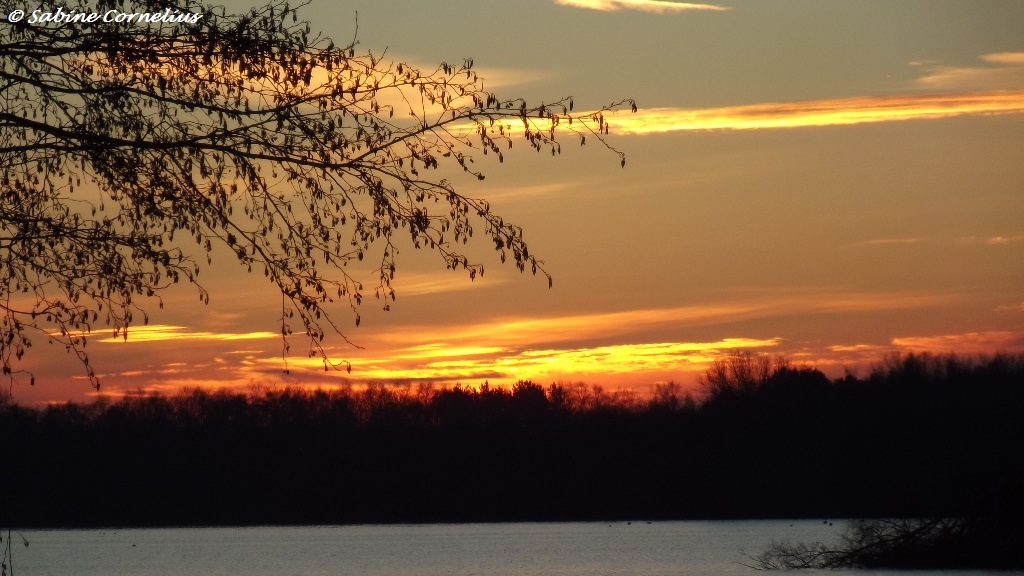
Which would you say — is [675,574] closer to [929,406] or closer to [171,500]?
[929,406]

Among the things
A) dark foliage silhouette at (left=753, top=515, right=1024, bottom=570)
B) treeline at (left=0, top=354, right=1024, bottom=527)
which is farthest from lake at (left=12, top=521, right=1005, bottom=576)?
dark foliage silhouette at (left=753, top=515, right=1024, bottom=570)

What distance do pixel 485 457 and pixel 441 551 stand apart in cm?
926

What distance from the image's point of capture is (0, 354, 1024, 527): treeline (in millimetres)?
90625

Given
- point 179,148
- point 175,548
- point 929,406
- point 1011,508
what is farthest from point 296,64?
point 175,548

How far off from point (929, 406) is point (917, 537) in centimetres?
5325

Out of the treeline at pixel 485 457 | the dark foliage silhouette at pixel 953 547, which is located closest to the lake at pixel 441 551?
the treeline at pixel 485 457

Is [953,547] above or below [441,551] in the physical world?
above

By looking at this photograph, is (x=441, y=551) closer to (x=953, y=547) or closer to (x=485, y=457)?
(x=485, y=457)

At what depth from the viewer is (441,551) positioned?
9112cm

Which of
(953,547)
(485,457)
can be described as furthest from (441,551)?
(953,547)

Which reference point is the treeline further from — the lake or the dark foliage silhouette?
the dark foliage silhouette

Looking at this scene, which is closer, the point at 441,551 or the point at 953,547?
the point at 953,547

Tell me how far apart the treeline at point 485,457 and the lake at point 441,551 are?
2.75 m

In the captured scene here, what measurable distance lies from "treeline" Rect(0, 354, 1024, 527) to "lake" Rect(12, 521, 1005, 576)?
2753 millimetres
